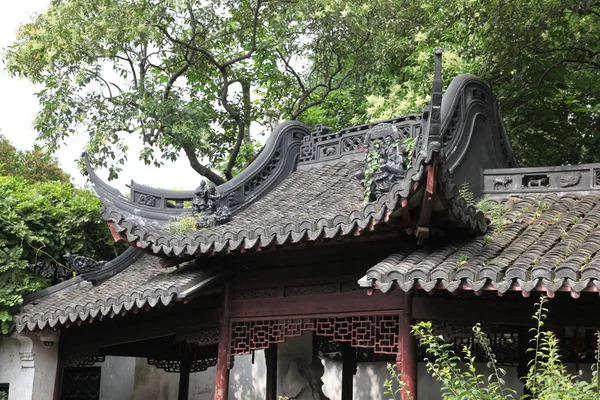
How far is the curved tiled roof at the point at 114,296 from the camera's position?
7891mm

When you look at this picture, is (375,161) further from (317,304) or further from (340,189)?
(317,304)

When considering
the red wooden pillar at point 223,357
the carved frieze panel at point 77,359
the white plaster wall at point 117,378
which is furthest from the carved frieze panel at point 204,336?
the white plaster wall at point 117,378

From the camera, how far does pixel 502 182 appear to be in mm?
8336

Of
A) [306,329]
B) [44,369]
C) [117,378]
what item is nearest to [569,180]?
[306,329]

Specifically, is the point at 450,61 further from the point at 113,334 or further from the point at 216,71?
the point at 113,334

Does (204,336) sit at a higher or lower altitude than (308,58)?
lower

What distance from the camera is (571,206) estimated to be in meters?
7.58

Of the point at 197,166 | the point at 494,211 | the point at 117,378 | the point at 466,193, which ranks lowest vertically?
the point at 117,378

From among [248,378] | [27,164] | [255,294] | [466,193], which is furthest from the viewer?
[27,164]

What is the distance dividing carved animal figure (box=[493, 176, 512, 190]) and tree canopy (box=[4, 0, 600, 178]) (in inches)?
179

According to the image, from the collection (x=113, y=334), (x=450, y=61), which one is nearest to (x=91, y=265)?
(x=113, y=334)

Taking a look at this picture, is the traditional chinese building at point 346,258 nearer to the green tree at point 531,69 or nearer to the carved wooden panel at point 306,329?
the carved wooden panel at point 306,329

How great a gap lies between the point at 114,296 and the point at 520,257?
432 cm

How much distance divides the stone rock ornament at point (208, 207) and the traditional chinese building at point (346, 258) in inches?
1.1
